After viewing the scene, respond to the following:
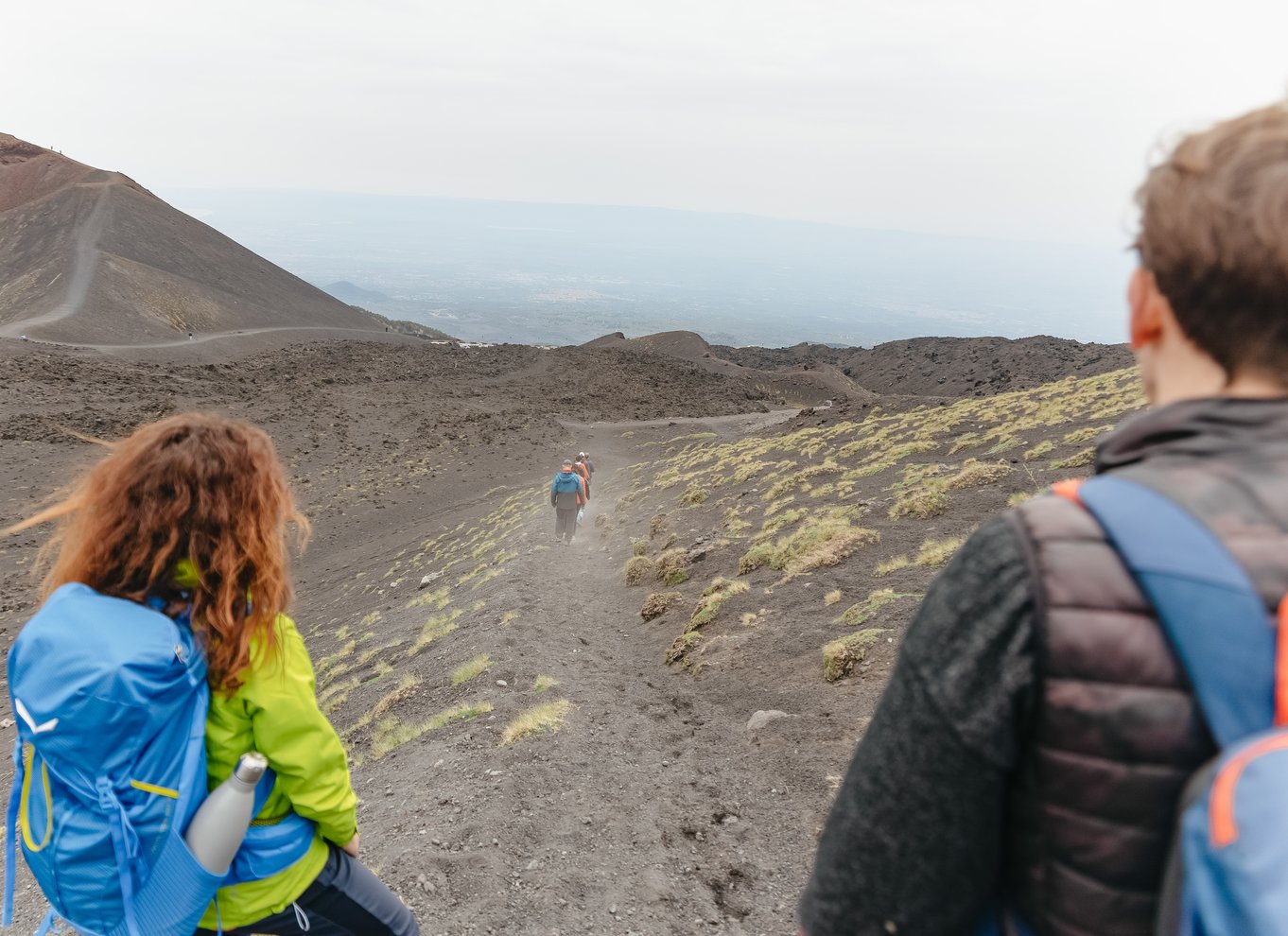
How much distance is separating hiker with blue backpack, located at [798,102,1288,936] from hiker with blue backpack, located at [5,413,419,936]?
1.78 metres

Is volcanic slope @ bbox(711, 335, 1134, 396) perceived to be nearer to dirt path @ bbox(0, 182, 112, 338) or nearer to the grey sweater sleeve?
the grey sweater sleeve

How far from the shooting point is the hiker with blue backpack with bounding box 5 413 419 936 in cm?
202

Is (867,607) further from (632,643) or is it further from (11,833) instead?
(11,833)

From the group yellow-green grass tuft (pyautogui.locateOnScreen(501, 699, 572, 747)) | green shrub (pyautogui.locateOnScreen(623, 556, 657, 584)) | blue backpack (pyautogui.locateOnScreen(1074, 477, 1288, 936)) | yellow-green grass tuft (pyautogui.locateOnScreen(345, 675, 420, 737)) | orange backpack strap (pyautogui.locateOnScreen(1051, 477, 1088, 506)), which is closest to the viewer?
blue backpack (pyautogui.locateOnScreen(1074, 477, 1288, 936))

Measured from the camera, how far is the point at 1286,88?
126 cm

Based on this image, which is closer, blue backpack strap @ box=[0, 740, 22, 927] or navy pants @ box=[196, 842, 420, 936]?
blue backpack strap @ box=[0, 740, 22, 927]

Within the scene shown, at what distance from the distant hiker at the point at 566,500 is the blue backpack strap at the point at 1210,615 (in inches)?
538

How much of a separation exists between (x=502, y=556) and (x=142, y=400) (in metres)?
25.9

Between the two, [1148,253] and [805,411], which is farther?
[805,411]

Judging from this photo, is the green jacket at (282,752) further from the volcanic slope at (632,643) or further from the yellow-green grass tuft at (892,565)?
the yellow-green grass tuft at (892,565)

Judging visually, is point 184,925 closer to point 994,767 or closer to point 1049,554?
point 994,767

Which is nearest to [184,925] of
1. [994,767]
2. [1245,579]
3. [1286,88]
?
[994,767]

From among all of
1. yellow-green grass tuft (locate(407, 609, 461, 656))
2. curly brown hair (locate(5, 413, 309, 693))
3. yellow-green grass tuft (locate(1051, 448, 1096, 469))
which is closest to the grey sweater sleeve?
curly brown hair (locate(5, 413, 309, 693))

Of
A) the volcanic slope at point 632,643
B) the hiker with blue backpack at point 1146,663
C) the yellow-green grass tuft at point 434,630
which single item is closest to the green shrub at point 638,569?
the volcanic slope at point 632,643
